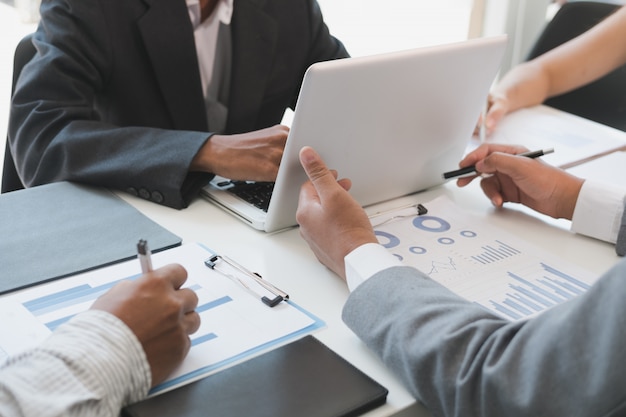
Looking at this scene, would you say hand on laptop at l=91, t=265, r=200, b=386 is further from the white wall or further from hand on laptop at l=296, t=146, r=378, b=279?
the white wall

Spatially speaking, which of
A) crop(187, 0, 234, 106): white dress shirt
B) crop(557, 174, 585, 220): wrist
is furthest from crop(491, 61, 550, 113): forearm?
crop(187, 0, 234, 106): white dress shirt

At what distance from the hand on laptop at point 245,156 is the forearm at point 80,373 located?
0.53m

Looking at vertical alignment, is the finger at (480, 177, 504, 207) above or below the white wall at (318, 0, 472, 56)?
above

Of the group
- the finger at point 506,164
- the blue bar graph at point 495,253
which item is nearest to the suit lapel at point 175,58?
the finger at point 506,164

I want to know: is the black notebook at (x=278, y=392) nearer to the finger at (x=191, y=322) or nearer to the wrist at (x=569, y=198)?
the finger at (x=191, y=322)

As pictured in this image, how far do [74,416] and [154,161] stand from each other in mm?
673

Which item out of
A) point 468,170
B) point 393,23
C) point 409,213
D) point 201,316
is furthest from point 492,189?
point 393,23

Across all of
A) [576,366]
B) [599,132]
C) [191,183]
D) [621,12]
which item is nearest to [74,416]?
[576,366]

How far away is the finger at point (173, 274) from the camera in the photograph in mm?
936

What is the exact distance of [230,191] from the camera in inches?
Answer: 55.2

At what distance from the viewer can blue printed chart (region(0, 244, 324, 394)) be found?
0.92m

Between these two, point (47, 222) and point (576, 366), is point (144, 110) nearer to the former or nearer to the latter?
point (47, 222)

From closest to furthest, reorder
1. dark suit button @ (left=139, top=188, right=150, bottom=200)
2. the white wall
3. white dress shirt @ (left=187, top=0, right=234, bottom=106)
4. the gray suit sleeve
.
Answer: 1. the gray suit sleeve
2. dark suit button @ (left=139, top=188, right=150, bottom=200)
3. white dress shirt @ (left=187, top=0, right=234, bottom=106)
4. the white wall

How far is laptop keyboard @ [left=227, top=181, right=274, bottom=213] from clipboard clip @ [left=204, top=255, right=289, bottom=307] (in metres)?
0.21
